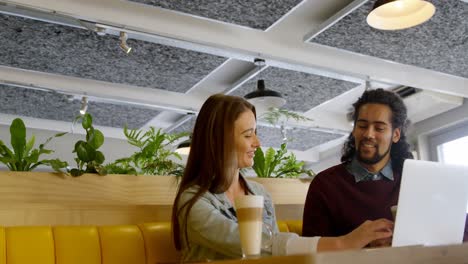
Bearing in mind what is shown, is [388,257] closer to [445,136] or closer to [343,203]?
[343,203]

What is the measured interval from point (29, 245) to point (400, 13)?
244 centimetres

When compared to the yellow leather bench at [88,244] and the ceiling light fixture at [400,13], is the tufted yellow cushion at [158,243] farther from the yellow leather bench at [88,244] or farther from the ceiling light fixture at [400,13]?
the ceiling light fixture at [400,13]

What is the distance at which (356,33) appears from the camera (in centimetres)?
383

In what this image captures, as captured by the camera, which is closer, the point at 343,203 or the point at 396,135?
the point at 343,203

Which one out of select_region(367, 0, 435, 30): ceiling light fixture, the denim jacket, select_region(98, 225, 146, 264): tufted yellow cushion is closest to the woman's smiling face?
the denim jacket

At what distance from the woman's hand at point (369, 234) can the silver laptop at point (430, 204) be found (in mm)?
63

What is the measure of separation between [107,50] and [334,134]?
383cm

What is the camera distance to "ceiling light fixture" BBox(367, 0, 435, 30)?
2.97 m

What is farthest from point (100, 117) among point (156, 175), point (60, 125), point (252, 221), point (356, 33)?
point (252, 221)

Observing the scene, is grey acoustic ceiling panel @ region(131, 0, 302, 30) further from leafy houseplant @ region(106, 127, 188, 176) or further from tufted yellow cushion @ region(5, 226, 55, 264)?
tufted yellow cushion @ region(5, 226, 55, 264)

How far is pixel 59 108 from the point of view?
229 inches

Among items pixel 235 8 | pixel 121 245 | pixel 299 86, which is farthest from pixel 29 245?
pixel 299 86

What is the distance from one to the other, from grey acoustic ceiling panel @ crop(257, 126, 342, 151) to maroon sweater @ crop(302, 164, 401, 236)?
181 inches

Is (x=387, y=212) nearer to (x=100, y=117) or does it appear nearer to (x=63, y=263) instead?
(x=63, y=263)
